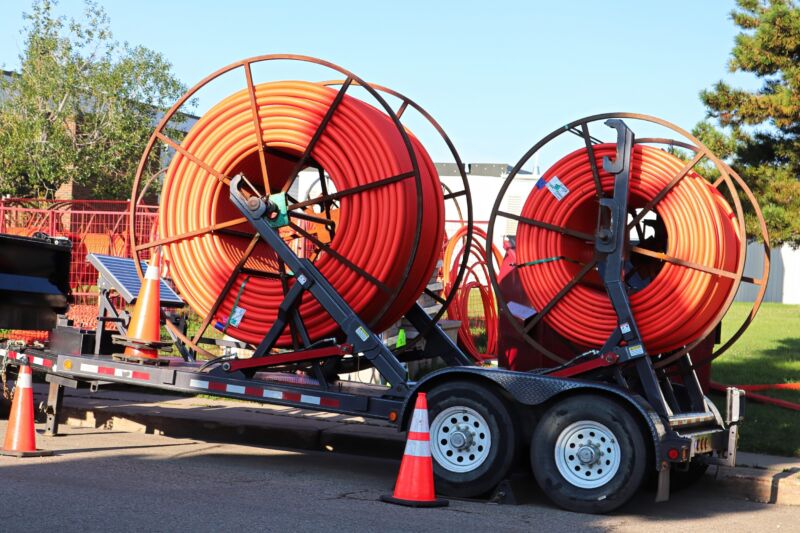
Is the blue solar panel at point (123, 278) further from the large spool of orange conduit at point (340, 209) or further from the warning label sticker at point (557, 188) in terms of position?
the warning label sticker at point (557, 188)

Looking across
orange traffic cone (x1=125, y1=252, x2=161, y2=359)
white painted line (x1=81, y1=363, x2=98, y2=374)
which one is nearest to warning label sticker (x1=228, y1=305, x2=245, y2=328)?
orange traffic cone (x1=125, y1=252, x2=161, y2=359)

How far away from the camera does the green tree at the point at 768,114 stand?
15.7m

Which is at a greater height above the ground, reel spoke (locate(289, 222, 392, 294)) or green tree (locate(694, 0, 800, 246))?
green tree (locate(694, 0, 800, 246))

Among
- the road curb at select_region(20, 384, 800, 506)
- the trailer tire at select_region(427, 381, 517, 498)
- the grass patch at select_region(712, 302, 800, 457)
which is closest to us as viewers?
the trailer tire at select_region(427, 381, 517, 498)

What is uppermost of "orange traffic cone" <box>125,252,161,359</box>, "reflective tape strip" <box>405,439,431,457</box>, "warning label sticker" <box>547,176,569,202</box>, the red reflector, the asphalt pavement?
"warning label sticker" <box>547,176,569,202</box>

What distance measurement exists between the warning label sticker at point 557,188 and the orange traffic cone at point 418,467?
8.85 ft

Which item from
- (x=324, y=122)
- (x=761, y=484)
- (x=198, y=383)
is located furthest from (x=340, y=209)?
(x=761, y=484)

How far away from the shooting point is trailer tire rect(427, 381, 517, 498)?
27.0 ft

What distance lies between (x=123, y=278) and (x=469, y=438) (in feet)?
14.4

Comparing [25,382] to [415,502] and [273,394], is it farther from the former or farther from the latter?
[415,502]

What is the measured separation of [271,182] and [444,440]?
10.3 ft

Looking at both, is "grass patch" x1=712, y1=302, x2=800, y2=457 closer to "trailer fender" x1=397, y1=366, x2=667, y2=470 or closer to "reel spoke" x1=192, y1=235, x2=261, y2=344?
"trailer fender" x1=397, y1=366, x2=667, y2=470

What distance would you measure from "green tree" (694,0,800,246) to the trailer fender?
26.7 ft

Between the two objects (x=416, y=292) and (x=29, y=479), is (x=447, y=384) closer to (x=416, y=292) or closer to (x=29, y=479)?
(x=416, y=292)
